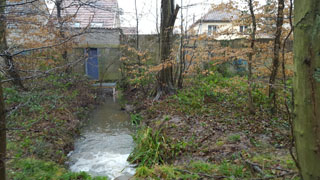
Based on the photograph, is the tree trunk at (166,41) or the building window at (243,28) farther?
the tree trunk at (166,41)

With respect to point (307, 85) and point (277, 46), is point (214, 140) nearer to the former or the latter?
point (277, 46)

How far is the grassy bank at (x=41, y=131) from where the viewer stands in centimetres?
405

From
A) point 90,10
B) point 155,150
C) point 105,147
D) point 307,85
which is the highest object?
point 90,10

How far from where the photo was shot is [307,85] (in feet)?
5.04

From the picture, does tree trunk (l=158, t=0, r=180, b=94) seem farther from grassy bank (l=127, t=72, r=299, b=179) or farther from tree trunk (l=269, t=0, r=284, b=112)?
tree trunk (l=269, t=0, r=284, b=112)

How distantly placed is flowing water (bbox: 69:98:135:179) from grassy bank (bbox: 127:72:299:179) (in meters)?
0.44

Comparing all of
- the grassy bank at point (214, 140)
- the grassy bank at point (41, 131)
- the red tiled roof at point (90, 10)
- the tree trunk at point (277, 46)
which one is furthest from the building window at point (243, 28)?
the grassy bank at point (41, 131)

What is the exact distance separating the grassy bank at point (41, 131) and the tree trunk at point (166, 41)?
3.26m

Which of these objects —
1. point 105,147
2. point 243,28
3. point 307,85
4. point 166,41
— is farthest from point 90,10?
point 307,85

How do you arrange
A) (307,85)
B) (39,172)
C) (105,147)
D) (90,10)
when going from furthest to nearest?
(90,10) → (105,147) → (39,172) → (307,85)

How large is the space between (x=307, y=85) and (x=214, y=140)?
12.5 ft

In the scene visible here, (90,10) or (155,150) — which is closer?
(155,150)

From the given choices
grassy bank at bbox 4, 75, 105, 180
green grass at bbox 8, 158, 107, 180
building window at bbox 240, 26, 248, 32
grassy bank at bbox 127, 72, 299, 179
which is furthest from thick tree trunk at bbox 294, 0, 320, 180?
building window at bbox 240, 26, 248, 32

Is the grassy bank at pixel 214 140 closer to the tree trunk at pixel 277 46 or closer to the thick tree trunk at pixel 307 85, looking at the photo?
the tree trunk at pixel 277 46
